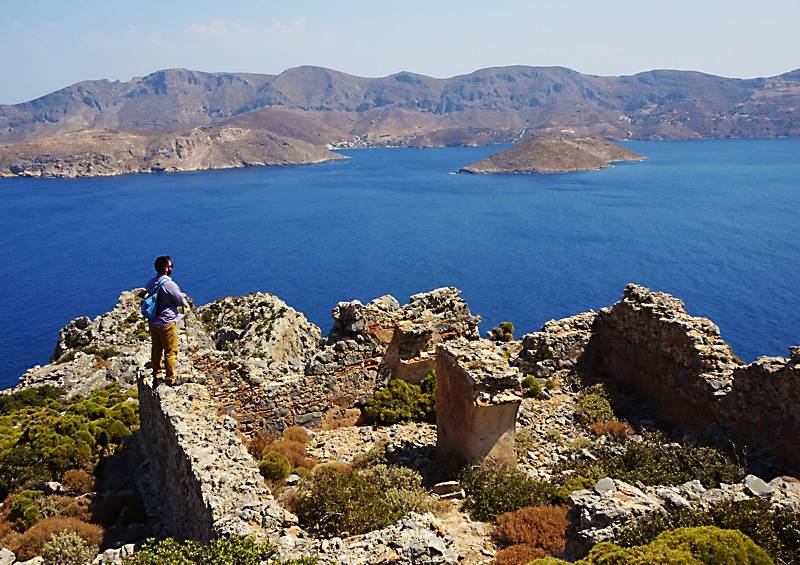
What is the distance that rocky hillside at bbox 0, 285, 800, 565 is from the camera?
7.57 metres

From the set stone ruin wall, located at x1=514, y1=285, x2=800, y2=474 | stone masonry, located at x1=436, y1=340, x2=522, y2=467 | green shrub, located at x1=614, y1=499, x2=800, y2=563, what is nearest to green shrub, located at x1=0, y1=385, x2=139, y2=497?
stone masonry, located at x1=436, y1=340, x2=522, y2=467

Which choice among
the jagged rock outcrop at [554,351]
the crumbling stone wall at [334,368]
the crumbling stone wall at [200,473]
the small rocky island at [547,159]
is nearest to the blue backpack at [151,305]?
the crumbling stone wall at [200,473]

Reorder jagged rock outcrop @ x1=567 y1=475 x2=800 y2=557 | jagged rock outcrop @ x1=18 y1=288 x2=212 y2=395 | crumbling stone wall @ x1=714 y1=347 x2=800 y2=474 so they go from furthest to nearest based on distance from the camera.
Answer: jagged rock outcrop @ x1=18 y1=288 x2=212 y2=395, crumbling stone wall @ x1=714 y1=347 x2=800 y2=474, jagged rock outcrop @ x1=567 y1=475 x2=800 y2=557

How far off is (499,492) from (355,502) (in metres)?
2.51

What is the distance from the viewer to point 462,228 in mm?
106312

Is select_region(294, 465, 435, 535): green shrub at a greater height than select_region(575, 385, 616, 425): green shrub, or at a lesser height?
greater

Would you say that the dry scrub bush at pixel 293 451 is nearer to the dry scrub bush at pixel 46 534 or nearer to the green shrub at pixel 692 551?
the dry scrub bush at pixel 46 534

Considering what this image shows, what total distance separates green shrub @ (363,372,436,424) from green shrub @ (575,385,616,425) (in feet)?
11.9

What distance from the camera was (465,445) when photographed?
465 inches

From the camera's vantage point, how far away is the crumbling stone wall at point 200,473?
801 centimetres

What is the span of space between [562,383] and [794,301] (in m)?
60.5

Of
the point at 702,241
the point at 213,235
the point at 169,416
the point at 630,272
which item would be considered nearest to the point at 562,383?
the point at 169,416

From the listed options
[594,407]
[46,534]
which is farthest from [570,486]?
[46,534]

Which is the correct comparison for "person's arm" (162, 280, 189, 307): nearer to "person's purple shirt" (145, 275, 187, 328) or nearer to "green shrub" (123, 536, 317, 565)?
"person's purple shirt" (145, 275, 187, 328)
